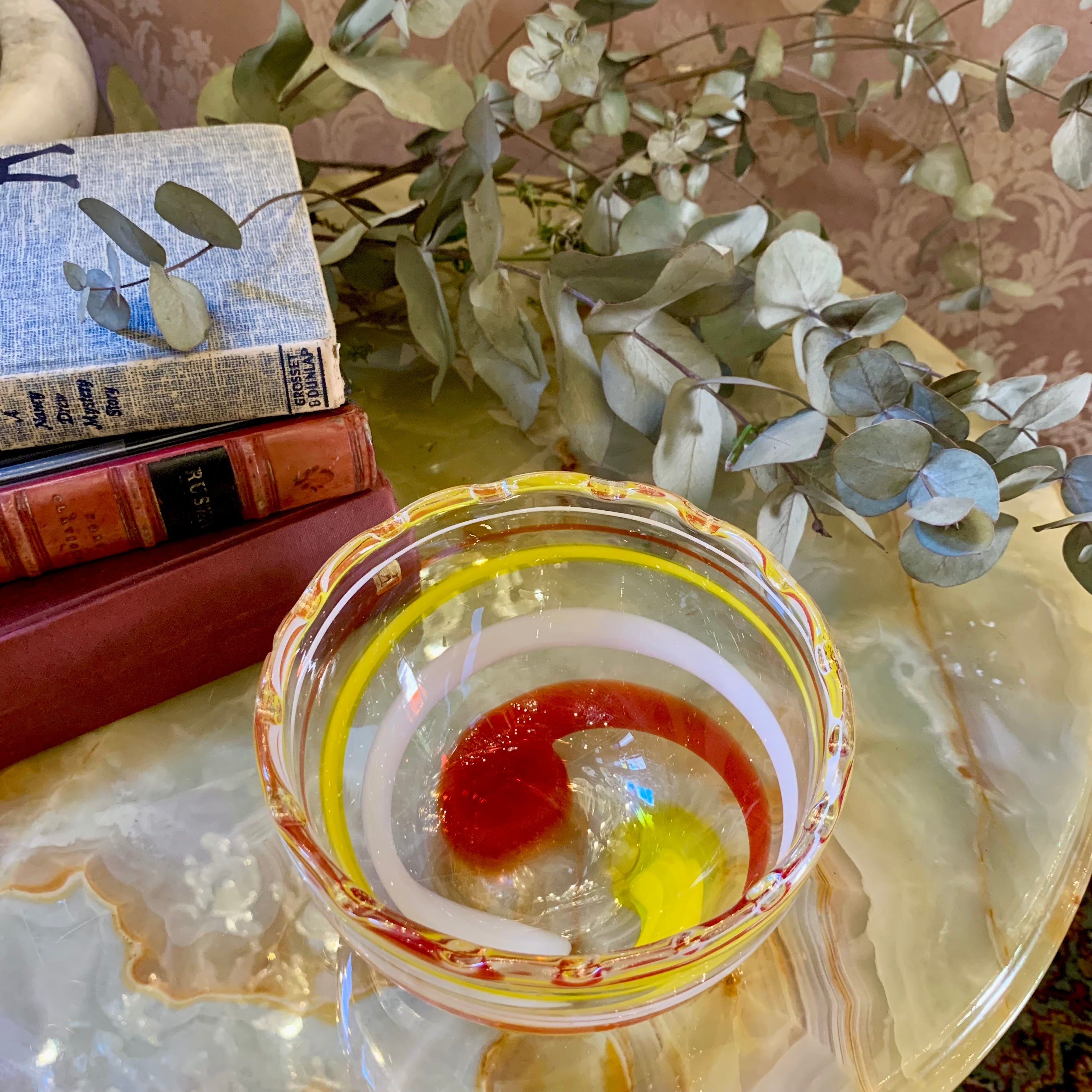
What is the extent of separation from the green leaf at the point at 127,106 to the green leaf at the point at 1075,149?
1.77 feet

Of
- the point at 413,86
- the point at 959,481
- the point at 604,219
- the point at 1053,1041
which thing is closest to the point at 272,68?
the point at 413,86

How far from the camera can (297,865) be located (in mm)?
284

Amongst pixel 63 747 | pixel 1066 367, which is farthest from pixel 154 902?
pixel 1066 367

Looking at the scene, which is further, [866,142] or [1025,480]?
[866,142]

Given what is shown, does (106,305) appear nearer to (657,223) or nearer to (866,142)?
(657,223)

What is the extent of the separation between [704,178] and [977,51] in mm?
269

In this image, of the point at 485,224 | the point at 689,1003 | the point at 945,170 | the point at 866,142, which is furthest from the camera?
the point at 866,142

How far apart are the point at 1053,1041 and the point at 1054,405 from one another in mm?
678

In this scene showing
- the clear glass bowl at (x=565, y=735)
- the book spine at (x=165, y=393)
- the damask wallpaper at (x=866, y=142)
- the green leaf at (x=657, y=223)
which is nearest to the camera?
the clear glass bowl at (x=565, y=735)

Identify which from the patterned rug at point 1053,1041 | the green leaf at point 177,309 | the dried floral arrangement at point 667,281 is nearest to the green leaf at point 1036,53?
the dried floral arrangement at point 667,281

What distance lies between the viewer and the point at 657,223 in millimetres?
497

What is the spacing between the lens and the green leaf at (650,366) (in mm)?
460

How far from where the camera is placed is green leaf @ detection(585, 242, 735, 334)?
0.40 meters

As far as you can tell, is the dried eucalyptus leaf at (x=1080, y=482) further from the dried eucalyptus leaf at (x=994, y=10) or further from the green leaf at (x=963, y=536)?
the dried eucalyptus leaf at (x=994, y=10)
